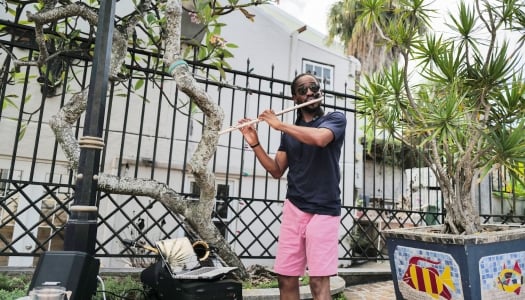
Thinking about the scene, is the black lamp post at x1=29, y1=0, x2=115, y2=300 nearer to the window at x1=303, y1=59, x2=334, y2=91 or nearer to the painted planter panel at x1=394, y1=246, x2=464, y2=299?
the painted planter panel at x1=394, y1=246, x2=464, y2=299

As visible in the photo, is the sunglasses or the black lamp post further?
the sunglasses

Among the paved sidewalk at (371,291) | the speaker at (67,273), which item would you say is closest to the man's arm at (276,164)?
the speaker at (67,273)

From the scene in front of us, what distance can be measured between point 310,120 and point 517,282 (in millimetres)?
1871

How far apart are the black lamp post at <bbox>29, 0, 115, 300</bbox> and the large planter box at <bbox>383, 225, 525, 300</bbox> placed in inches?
86.0

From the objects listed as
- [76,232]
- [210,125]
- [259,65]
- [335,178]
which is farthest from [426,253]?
[259,65]

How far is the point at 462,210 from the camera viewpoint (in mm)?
2760

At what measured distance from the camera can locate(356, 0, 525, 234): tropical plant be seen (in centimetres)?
270

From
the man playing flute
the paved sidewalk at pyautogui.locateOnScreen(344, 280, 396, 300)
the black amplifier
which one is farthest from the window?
the black amplifier

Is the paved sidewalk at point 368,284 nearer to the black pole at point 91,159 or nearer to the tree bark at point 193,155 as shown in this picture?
the tree bark at point 193,155

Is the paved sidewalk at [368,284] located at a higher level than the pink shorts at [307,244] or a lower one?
lower

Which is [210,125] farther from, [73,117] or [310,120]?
[73,117]

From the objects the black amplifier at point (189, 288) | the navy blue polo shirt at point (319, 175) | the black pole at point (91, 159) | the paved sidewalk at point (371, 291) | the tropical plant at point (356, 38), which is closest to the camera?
the black pole at point (91, 159)

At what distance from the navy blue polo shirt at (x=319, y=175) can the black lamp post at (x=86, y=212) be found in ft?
3.90

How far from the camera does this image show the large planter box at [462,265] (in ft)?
7.61
